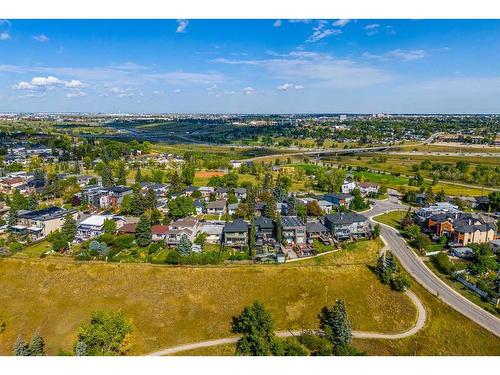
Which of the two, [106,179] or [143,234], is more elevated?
[106,179]

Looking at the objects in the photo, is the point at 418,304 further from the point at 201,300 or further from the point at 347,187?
the point at 347,187

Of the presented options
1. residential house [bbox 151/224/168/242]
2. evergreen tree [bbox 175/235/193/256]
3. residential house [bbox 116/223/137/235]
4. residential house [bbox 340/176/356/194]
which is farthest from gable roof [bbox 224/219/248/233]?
residential house [bbox 340/176/356/194]

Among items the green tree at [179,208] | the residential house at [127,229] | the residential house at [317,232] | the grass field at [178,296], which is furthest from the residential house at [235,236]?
the residential house at [127,229]

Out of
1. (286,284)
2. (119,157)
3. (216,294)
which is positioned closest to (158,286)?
(216,294)

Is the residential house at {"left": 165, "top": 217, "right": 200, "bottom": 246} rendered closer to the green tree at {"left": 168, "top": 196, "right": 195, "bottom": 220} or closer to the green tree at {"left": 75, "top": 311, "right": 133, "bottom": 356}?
the green tree at {"left": 168, "top": 196, "right": 195, "bottom": 220}

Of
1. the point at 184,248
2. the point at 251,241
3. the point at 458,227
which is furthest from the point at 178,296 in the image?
the point at 458,227

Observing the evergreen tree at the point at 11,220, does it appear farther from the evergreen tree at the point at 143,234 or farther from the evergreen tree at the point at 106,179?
the evergreen tree at the point at 106,179
